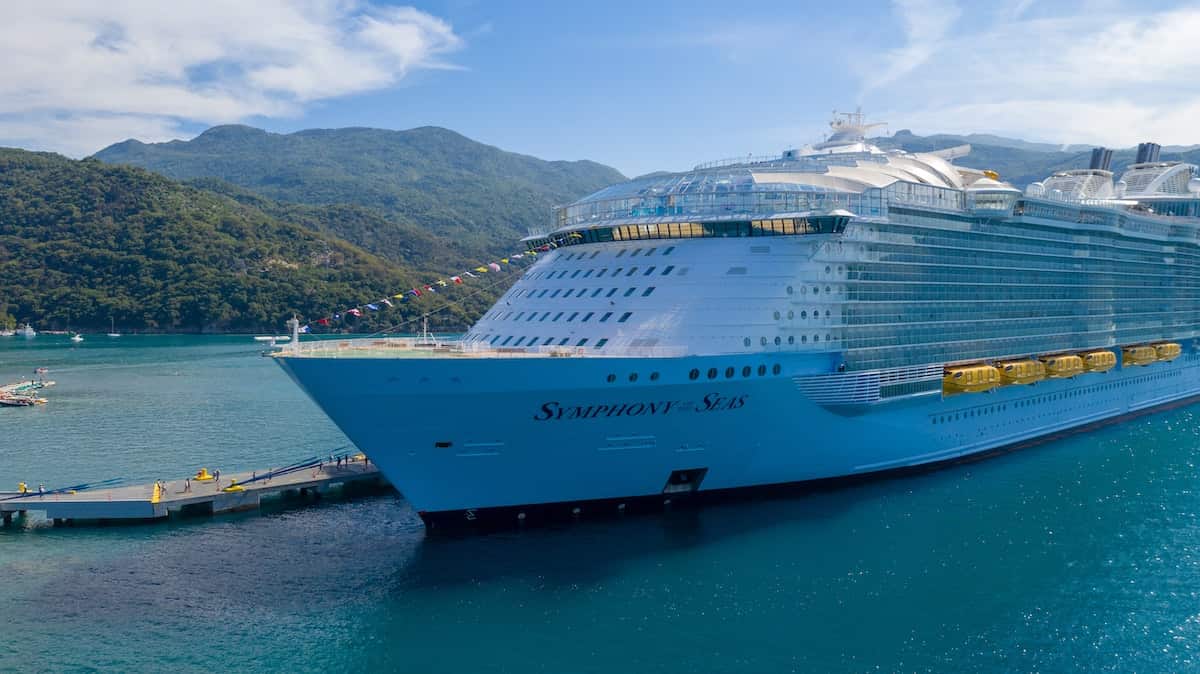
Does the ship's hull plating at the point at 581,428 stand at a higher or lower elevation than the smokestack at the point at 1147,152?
lower

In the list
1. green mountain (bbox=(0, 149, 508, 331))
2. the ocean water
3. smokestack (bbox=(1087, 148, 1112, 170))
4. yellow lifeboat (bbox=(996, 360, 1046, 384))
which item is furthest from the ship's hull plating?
green mountain (bbox=(0, 149, 508, 331))

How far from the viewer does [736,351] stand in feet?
77.4

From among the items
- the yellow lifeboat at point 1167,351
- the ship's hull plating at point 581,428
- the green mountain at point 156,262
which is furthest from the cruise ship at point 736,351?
the green mountain at point 156,262

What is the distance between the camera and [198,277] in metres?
128

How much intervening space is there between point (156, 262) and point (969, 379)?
13180cm

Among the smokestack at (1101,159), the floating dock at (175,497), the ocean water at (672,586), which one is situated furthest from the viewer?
the smokestack at (1101,159)

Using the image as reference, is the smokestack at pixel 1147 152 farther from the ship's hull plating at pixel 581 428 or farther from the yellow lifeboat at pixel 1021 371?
the ship's hull plating at pixel 581 428

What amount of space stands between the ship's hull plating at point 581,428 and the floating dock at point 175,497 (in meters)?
9.61

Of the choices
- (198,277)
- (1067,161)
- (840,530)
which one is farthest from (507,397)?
(1067,161)

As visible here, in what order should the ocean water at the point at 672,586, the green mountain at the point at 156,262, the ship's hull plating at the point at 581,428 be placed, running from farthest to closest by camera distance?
the green mountain at the point at 156,262 < the ship's hull plating at the point at 581,428 < the ocean water at the point at 672,586

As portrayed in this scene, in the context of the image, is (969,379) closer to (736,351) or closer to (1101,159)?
(736,351)

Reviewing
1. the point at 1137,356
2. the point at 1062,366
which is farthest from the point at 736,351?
the point at 1137,356

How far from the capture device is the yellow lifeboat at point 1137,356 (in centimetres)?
3984

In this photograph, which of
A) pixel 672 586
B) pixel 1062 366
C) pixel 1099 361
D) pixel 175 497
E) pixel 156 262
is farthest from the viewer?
pixel 156 262
